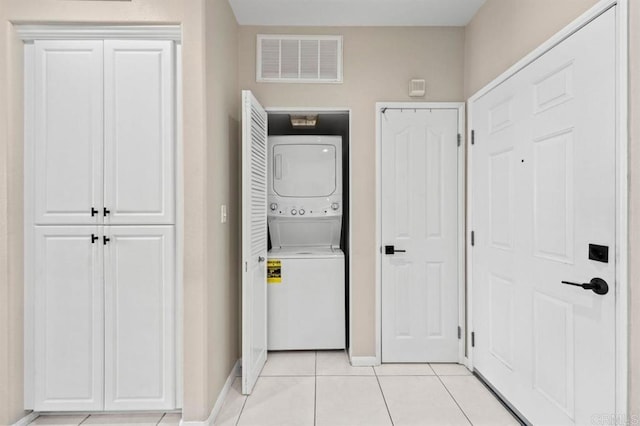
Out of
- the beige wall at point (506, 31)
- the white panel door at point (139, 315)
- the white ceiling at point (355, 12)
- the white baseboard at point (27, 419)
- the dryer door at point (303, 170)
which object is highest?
the white ceiling at point (355, 12)

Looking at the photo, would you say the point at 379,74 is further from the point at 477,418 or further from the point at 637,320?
the point at 477,418

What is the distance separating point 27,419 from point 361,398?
6.64 feet

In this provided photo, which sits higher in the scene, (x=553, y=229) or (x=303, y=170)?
(x=303, y=170)

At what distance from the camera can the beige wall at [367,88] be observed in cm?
299

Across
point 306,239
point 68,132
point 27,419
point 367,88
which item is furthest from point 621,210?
point 27,419

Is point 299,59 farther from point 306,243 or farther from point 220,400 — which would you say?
point 220,400

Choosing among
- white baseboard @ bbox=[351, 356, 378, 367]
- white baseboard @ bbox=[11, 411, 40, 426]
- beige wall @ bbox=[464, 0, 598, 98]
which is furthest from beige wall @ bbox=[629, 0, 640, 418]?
white baseboard @ bbox=[11, 411, 40, 426]

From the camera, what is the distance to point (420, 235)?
300 centimetres

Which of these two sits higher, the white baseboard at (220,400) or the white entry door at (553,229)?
the white entry door at (553,229)

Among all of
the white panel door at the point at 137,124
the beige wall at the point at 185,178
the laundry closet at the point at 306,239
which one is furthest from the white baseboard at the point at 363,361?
the white panel door at the point at 137,124

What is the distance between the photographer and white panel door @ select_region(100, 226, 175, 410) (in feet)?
7.06

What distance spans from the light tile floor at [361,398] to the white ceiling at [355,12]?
2.76 metres

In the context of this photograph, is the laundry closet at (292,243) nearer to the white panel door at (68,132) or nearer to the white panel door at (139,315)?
the white panel door at (139,315)

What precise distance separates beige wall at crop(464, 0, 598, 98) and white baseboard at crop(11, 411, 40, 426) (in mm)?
3591
